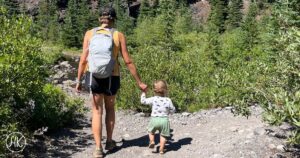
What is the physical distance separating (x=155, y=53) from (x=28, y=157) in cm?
702

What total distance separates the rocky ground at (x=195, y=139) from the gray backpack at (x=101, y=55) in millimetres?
1737

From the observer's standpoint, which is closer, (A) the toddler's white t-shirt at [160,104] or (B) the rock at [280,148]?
(B) the rock at [280,148]

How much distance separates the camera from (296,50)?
21.4 feet

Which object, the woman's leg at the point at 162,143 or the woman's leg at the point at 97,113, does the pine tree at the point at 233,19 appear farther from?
the woman's leg at the point at 97,113

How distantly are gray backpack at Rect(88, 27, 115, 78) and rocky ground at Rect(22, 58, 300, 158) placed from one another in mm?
1737

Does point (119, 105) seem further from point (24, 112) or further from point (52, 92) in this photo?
point (24, 112)

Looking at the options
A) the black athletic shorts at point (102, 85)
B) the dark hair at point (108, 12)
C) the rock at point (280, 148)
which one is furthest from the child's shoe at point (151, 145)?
the dark hair at point (108, 12)

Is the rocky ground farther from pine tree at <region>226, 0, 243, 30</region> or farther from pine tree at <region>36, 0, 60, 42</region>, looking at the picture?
pine tree at <region>36, 0, 60, 42</region>

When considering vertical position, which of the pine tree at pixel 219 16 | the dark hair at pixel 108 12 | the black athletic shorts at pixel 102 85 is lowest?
the black athletic shorts at pixel 102 85

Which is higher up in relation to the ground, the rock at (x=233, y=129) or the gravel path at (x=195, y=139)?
the rock at (x=233, y=129)

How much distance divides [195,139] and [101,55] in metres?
2.88

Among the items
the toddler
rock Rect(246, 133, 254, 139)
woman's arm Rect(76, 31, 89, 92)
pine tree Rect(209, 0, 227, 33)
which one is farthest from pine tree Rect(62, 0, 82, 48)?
woman's arm Rect(76, 31, 89, 92)

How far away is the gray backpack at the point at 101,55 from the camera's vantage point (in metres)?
7.50

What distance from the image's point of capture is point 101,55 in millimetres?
7504
